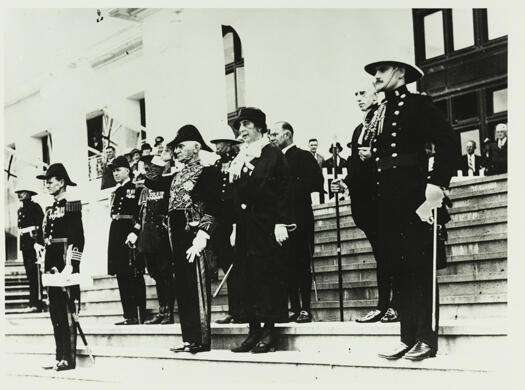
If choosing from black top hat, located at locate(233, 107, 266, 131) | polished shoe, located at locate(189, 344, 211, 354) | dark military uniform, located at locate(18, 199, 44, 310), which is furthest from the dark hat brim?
dark military uniform, located at locate(18, 199, 44, 310)

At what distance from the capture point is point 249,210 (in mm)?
5824

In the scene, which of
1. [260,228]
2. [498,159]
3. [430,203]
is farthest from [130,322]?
[498,159]

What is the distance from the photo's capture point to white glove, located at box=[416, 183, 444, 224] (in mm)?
4539

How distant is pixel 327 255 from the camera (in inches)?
294

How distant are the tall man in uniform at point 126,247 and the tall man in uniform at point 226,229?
2.81ft

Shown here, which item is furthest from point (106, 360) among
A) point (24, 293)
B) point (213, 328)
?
point (24, 293)

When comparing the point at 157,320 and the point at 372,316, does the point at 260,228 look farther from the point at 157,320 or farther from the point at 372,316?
the point at 157,320

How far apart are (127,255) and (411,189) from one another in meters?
3.63

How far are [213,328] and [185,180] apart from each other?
106 cm

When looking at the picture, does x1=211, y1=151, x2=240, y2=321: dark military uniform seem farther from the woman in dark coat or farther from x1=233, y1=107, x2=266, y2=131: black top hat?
x1=233, y1=107, x2=266, y2=131: black top hat

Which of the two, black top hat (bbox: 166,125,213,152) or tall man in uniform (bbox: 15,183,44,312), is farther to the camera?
tall man in uniform (bbox: 15,183,44,312)

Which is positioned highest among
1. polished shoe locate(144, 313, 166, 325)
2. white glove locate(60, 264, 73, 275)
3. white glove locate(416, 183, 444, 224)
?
white glove locate(416, 183, 444, 224)

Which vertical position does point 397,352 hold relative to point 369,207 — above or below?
below

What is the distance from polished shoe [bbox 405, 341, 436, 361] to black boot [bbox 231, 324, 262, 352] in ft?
4.52
